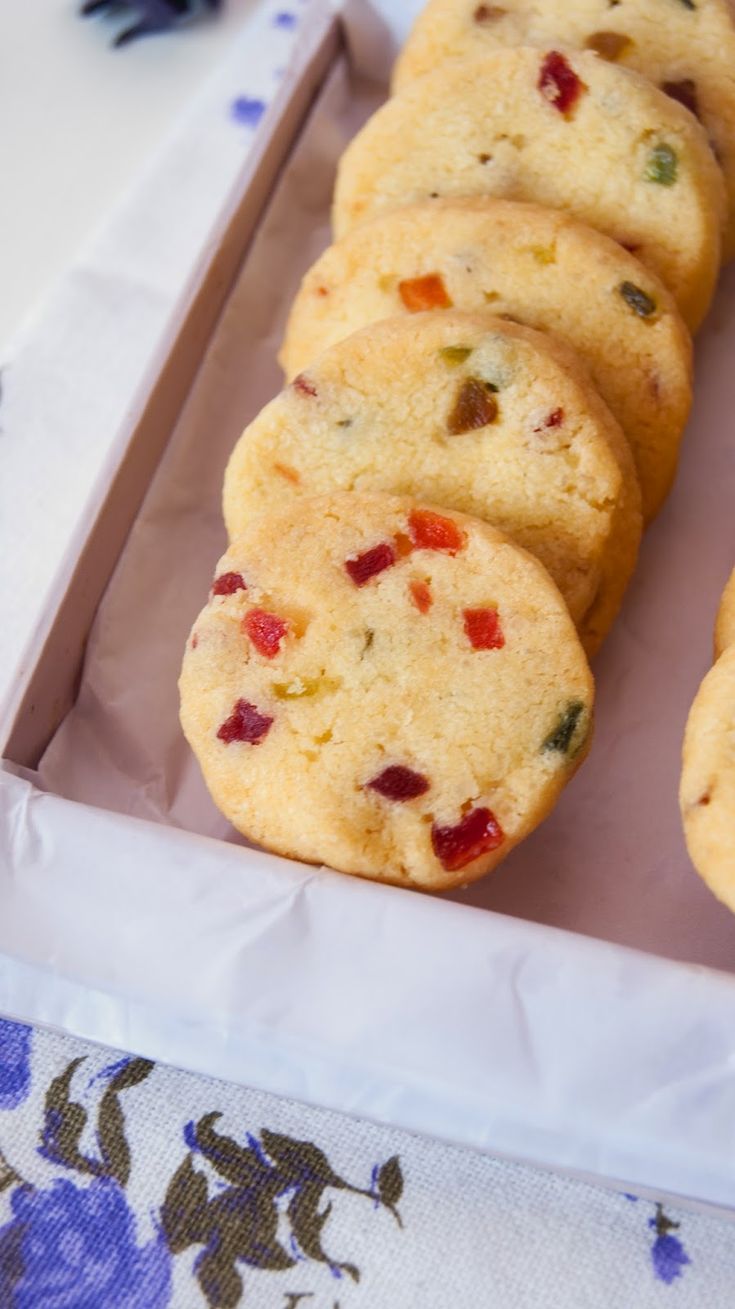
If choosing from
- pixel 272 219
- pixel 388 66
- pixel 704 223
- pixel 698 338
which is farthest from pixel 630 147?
pixel 388 66

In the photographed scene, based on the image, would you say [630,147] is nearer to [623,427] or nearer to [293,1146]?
[623,427]

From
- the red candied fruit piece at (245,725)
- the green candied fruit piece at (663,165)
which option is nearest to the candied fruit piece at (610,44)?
the green candied fruit piece at (663,165)

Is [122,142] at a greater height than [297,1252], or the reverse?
[122,142]

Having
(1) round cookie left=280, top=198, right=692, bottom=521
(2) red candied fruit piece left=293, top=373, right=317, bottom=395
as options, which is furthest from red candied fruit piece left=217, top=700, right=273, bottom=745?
(1) round cookie left=280, top=198, right=692, bottom=521

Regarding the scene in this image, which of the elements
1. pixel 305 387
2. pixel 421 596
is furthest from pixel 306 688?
pixel 305 387

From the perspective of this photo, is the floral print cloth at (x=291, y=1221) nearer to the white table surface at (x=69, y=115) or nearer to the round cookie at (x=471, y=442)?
the round cookie at (x=471, y=442)

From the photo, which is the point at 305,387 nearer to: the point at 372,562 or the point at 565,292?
the point at 372,562
